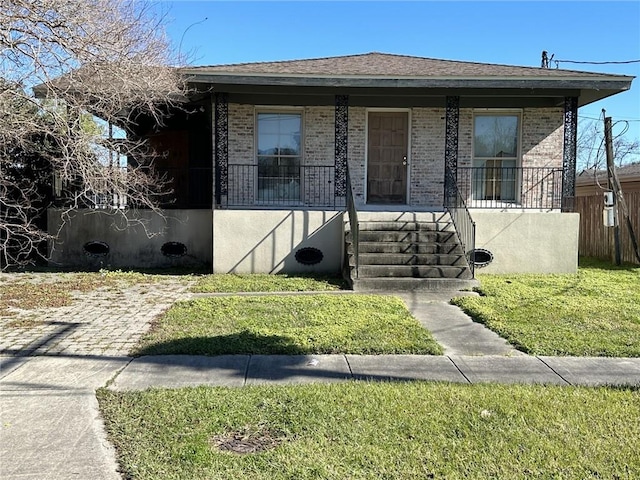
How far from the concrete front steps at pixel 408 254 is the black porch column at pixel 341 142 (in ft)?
3.37

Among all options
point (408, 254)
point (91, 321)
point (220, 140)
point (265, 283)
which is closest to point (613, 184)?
point (408, 254)

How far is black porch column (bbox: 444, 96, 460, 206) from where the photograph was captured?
36.9 feet

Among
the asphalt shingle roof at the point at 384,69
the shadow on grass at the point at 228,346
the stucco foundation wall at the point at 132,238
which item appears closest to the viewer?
the shadow on grass at the point at 228,346

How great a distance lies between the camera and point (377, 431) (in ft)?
10.9

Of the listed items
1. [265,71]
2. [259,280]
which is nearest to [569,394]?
[259,280]

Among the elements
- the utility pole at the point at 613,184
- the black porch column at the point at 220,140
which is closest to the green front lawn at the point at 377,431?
the black porch column at the point at 220,140

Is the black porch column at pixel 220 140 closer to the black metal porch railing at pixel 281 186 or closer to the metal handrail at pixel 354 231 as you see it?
the black metal porch railing at pixel 281 186

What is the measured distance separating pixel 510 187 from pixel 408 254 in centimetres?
433

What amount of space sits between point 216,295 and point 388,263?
318 cm

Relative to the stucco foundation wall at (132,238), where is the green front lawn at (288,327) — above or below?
below

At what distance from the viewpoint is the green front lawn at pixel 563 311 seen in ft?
17.7

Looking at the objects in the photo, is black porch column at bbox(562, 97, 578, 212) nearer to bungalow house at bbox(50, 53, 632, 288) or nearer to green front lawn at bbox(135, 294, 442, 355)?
bungalow house at bbox(50, 53, 632, 288)

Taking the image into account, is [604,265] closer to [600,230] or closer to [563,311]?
[600,230]

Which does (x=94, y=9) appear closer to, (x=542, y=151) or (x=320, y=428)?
(x=320, y=428)
